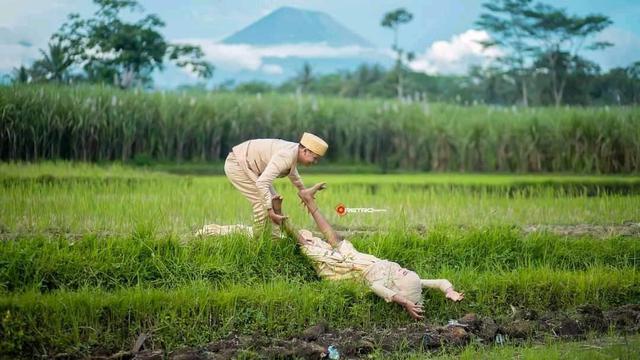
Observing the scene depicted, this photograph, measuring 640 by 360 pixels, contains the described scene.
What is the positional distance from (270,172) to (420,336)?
4.12 feet

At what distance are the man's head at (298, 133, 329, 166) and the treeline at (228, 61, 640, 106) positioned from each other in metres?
9.05

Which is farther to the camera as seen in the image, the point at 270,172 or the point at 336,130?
the point at 336,130

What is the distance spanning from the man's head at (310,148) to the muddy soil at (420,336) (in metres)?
1.04

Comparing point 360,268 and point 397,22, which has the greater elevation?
point 397,22

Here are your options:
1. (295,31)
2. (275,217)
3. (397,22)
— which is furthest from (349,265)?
(397,22)

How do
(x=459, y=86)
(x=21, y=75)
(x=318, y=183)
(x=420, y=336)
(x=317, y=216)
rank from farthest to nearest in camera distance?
(x=459, y=86), (x=21, y=75), (x=318, y=183), (x=317, y=216), (x=420, y=336)

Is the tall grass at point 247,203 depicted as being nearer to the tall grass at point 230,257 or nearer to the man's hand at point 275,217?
the tall grass at point 230,257

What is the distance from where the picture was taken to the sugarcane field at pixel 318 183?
5.31 metres

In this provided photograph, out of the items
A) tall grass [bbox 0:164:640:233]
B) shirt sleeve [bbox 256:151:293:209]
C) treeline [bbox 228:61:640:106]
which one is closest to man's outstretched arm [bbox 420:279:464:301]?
shirt sleeve [bbox 256:151:293:209]

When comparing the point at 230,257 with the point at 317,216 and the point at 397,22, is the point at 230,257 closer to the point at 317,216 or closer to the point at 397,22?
the point at 317,216

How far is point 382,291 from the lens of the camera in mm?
5531

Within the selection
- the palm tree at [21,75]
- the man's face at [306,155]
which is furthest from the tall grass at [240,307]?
the palm tree at [21,75]

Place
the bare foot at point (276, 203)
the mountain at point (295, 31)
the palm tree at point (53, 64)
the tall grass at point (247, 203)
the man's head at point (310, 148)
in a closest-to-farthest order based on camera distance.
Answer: the bare foot at point (276, 203) → the man's head at point (310, 148) → the tall grass at point (247, 203) → the palm tree at point (53, 64) → the mountain at point (295, 31)

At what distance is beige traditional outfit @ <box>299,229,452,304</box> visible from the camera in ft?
18.3
